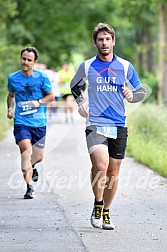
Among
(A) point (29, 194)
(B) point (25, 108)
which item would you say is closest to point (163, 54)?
(B) point (25, 108)

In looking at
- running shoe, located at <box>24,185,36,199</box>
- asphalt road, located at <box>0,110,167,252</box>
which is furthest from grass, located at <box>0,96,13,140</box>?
running shoe, located at <box>24,185,36,199</box>

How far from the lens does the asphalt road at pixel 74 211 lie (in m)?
8.45

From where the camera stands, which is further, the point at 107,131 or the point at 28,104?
the point at 28,104

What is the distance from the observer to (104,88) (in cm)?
926

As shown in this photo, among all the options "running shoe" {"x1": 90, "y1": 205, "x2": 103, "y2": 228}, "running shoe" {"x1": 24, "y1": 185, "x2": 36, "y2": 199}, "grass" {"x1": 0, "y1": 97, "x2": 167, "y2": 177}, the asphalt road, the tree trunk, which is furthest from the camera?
the tree trunk

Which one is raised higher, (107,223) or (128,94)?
(128,94)

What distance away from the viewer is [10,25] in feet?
143

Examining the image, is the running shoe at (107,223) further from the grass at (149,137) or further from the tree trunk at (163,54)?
the tree trunk at (163,54)

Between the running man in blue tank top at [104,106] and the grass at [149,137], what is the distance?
5004 mm

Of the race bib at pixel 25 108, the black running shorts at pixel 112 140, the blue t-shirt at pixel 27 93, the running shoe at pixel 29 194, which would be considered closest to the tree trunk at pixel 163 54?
the blue t-shirt at pixel 27 93

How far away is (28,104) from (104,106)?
303cm

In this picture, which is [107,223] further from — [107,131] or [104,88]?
[104,88]

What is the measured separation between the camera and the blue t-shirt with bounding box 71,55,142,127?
9.24m

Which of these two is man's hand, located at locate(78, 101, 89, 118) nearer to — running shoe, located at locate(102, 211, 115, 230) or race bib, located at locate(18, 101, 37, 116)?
running shoe, located at locate(102, 211, 115, 230)
